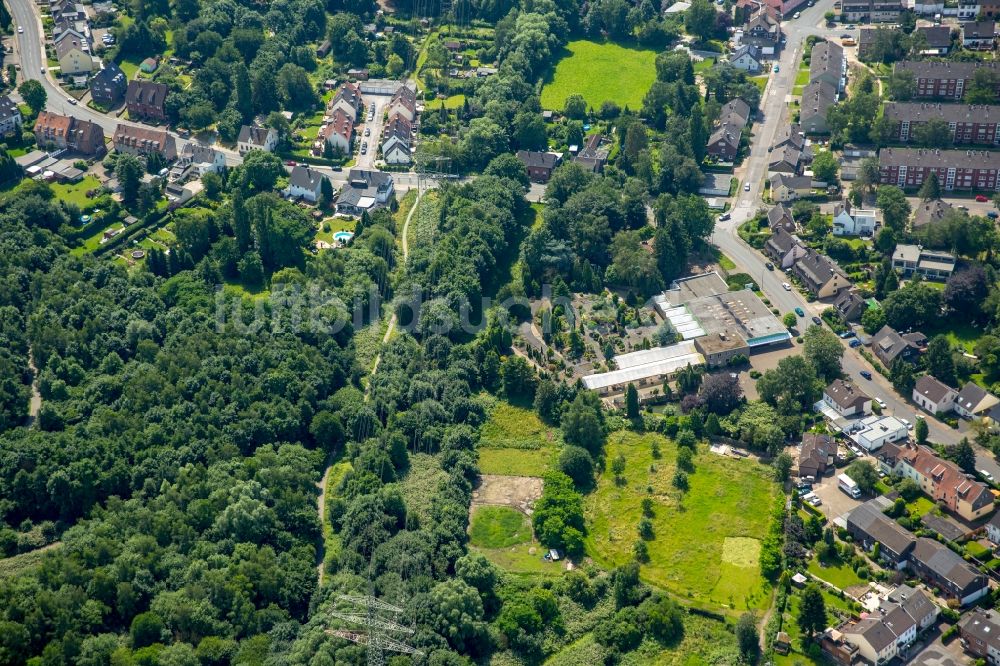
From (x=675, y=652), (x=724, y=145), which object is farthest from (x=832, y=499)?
(x=724, y=145)

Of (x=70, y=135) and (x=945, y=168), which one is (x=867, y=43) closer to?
(x=945, y=168)

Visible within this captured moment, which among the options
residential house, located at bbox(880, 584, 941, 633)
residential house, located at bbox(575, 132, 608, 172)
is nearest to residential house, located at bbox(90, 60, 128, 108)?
residential house, located at bbox(575, 132, 608, 172)

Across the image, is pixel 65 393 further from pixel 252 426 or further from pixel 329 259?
pixel 329 259

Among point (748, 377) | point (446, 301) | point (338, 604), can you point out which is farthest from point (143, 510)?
point (748, 377)

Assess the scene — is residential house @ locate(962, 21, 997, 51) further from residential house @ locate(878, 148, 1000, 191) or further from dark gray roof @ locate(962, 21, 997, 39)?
residential house @ locate(878, 148, 1000, 191)

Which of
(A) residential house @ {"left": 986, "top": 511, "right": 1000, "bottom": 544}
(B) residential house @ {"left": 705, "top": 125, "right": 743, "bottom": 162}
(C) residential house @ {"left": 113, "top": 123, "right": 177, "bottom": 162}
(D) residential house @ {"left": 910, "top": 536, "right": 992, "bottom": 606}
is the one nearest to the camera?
(D) residential house @ {"left": 910, "top": 536, "right": 992, "bottom": 606}

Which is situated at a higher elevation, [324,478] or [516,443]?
[516,443]
